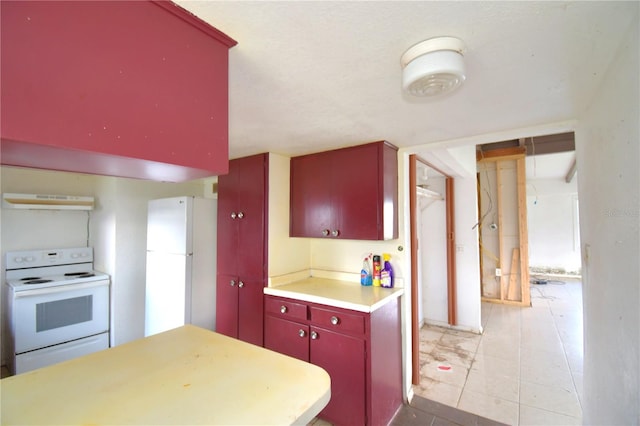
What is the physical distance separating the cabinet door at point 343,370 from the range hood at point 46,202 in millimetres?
2785

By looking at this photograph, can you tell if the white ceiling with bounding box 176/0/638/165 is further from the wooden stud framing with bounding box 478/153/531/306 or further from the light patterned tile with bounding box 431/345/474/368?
the wooden stud framing with bounding box 478/153/531/306

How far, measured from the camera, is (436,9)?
78cm

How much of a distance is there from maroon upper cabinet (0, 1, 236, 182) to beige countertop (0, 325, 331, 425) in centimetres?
67

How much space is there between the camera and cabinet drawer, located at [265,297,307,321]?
2.01 meters

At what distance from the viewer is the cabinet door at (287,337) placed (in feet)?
6.49

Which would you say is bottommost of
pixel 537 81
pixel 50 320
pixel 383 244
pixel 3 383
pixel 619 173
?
pixel 50 320

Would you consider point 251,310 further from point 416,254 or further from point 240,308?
point 416,254

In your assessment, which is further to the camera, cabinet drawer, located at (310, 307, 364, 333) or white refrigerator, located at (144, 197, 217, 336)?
white refrigerator, located at (144, 197, 217, 336)

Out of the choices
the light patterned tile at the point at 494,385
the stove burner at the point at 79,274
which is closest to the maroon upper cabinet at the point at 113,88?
the stove burner at the point at 79,274

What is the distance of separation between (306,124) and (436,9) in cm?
103

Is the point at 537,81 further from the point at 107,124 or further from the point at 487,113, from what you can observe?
the point at 107,124

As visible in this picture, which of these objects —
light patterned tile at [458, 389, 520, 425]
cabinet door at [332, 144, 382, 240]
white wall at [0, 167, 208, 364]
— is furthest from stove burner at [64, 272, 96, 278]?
light patterned tile at [458, 389, 520, 425]

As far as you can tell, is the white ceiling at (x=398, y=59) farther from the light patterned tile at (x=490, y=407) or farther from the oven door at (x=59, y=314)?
the oven door at (x=59, y=314)

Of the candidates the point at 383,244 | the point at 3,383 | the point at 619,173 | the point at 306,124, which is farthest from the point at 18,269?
the point at 619,173
